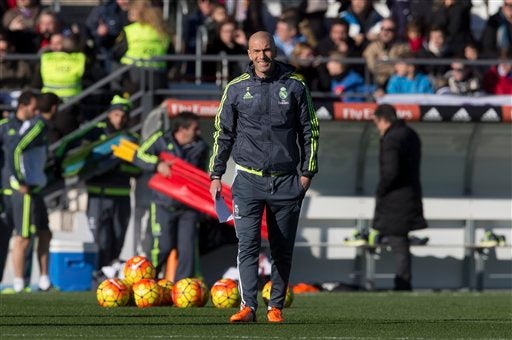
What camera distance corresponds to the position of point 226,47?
2052cm

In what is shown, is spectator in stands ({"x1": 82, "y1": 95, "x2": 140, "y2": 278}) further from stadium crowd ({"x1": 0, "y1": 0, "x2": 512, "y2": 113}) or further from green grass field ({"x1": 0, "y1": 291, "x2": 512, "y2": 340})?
green grass field ({"x1": 0, "y1": 291, "x2": 512, "y2": 340})

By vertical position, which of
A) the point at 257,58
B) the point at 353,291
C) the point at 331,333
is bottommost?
the point at 353,291

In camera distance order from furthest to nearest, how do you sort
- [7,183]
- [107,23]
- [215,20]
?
[107,23]
[215,20]
[7,183]

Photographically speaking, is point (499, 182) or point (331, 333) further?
point (499, 182)

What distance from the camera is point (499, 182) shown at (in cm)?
2027

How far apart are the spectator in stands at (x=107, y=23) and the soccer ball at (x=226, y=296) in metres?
8.07

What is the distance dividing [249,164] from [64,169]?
26.4ft

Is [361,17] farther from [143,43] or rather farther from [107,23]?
[143,43]

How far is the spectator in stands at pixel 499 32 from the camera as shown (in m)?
21.8

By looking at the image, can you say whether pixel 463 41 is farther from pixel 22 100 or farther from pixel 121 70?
pixel 22 100

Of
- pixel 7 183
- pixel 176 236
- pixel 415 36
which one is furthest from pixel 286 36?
pixel 7 183

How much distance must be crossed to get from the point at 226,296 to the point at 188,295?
13.8 inches

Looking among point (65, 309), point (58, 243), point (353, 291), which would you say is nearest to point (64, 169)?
point (58, 243)

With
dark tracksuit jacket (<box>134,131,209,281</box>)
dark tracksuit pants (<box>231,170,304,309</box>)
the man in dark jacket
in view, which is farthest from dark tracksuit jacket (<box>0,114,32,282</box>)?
dark tracksuit pants (<box>231,170,304,309</box>)
